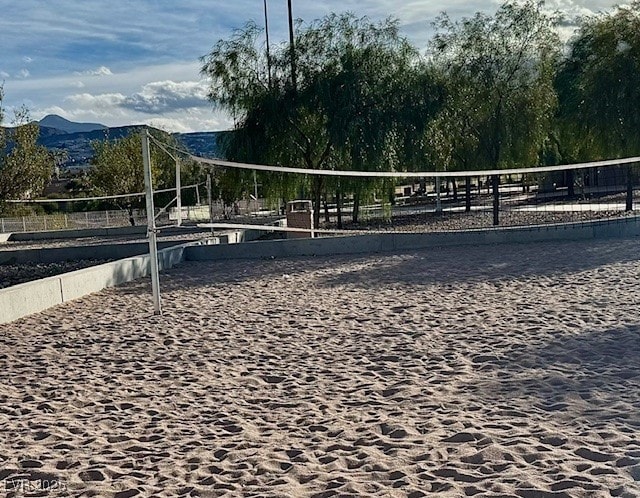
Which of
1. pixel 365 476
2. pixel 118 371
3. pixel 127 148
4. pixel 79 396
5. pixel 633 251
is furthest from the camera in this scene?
pixel 127 148

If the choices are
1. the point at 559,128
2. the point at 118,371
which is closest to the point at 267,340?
the point at 118,371

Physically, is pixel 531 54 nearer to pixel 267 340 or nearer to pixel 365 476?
pixel 267 340

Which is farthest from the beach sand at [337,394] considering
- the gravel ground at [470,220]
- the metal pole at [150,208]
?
the gravel ground at [470,220]

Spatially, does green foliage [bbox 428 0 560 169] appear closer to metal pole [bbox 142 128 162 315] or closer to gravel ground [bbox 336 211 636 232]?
gravel ground [bbox 336 211 636 232]

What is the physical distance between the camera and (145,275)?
38.9ft

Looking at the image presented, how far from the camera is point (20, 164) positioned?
20.6m

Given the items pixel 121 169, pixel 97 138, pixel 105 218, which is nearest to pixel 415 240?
pixel 121 169

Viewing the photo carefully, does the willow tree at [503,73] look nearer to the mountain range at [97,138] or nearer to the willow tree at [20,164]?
the mountain range at [97,138]

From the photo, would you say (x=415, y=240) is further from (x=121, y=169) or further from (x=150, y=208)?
(x=121, y=169)

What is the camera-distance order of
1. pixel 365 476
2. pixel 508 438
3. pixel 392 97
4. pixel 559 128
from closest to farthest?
pixel 365 476 → pixel 508 438 → pixel 392 97 → pixel 559 128

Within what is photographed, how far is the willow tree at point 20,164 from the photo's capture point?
20.5 metres

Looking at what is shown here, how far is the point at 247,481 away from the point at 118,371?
251 cm

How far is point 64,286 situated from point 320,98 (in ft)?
31.2

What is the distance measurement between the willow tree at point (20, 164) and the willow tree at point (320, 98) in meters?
6.42
